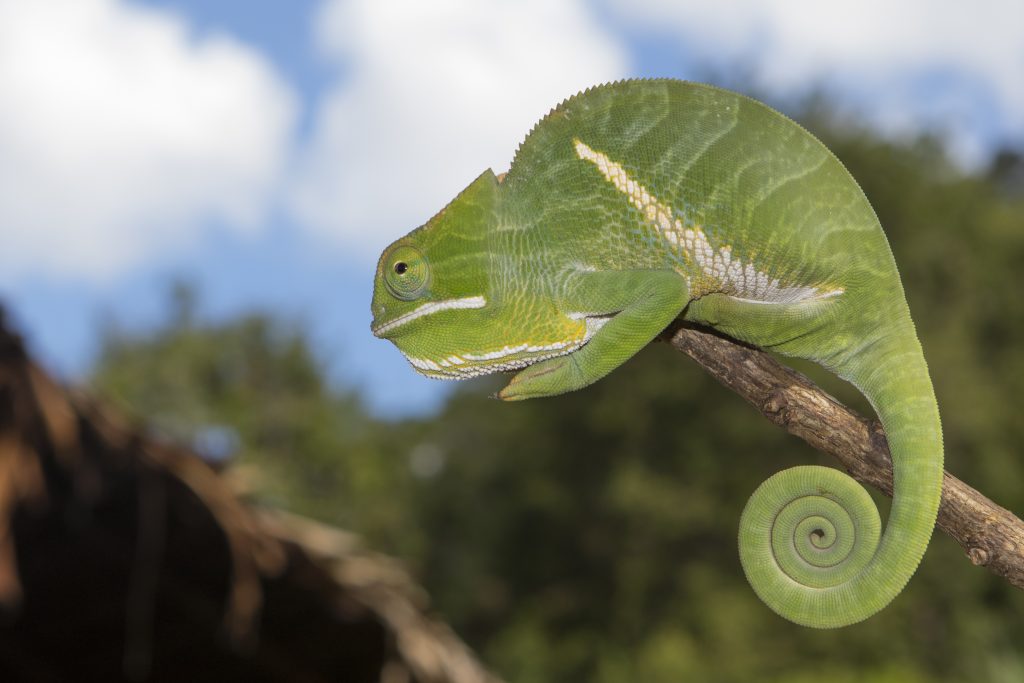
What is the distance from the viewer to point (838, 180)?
5.26ft

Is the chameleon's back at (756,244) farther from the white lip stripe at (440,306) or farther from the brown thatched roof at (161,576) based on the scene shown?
the brown thatched roof at (161,576)

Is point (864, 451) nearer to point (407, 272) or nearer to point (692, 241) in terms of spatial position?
point (692, 241)

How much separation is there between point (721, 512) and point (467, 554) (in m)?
8.20

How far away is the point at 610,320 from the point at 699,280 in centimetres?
16

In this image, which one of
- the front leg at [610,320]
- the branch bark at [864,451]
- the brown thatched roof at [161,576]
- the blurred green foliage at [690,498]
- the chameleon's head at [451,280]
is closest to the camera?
the front leg at [610,320]

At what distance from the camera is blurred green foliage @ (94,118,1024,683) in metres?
23.4

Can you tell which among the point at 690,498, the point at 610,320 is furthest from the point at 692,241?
the point at 690,498

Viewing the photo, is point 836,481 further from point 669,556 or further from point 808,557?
point 669,556

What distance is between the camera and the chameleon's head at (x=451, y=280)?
1.66 metres

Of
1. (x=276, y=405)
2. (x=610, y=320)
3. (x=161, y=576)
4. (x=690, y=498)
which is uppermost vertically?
(x=690, y=498)

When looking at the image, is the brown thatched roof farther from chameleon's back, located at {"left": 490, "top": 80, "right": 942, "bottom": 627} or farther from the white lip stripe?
chameleon's back, located at {"left": 490, "top": 80, "right": 942, "bottom": 627}

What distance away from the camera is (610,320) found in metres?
1.55

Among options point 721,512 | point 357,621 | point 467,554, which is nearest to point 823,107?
point 721,512

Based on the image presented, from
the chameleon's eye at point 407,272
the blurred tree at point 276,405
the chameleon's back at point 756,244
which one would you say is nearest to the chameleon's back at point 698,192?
the chameleon's back at point 756,244
